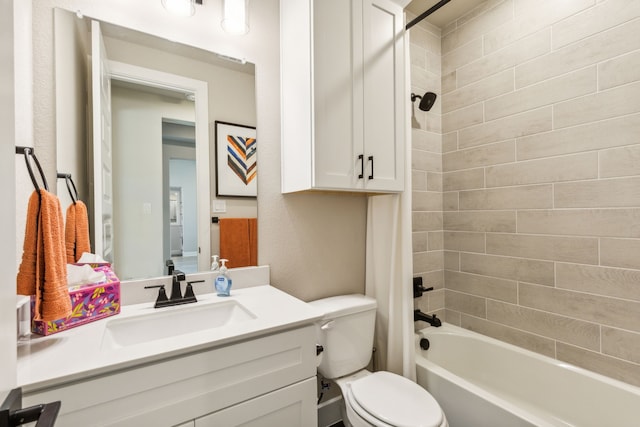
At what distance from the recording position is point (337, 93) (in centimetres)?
139

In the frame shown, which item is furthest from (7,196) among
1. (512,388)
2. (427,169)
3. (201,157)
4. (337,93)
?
(512,388)

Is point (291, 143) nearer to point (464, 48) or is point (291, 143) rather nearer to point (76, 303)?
point (76, 303)

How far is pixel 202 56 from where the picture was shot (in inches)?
54.8

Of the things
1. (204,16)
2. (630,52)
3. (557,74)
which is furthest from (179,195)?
(630,52)

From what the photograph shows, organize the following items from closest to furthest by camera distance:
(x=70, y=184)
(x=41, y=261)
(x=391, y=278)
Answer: (x=41, y=261) → (x=70, y=184) → (x=391, y=278)

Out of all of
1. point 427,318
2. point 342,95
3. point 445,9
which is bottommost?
point 427,318

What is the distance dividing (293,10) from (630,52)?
1604 millimetres

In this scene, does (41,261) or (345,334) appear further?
(345,334)

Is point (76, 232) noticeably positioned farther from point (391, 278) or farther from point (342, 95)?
point (391, 278)

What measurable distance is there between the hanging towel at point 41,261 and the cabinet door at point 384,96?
119 cm

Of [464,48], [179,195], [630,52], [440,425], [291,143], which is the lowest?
[440,425]

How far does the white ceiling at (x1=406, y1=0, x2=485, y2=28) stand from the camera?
1945 millimetres

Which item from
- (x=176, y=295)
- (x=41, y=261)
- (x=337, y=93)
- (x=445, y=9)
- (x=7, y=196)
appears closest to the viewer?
(x=7, y=196)

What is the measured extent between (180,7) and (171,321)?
134 centimetres
